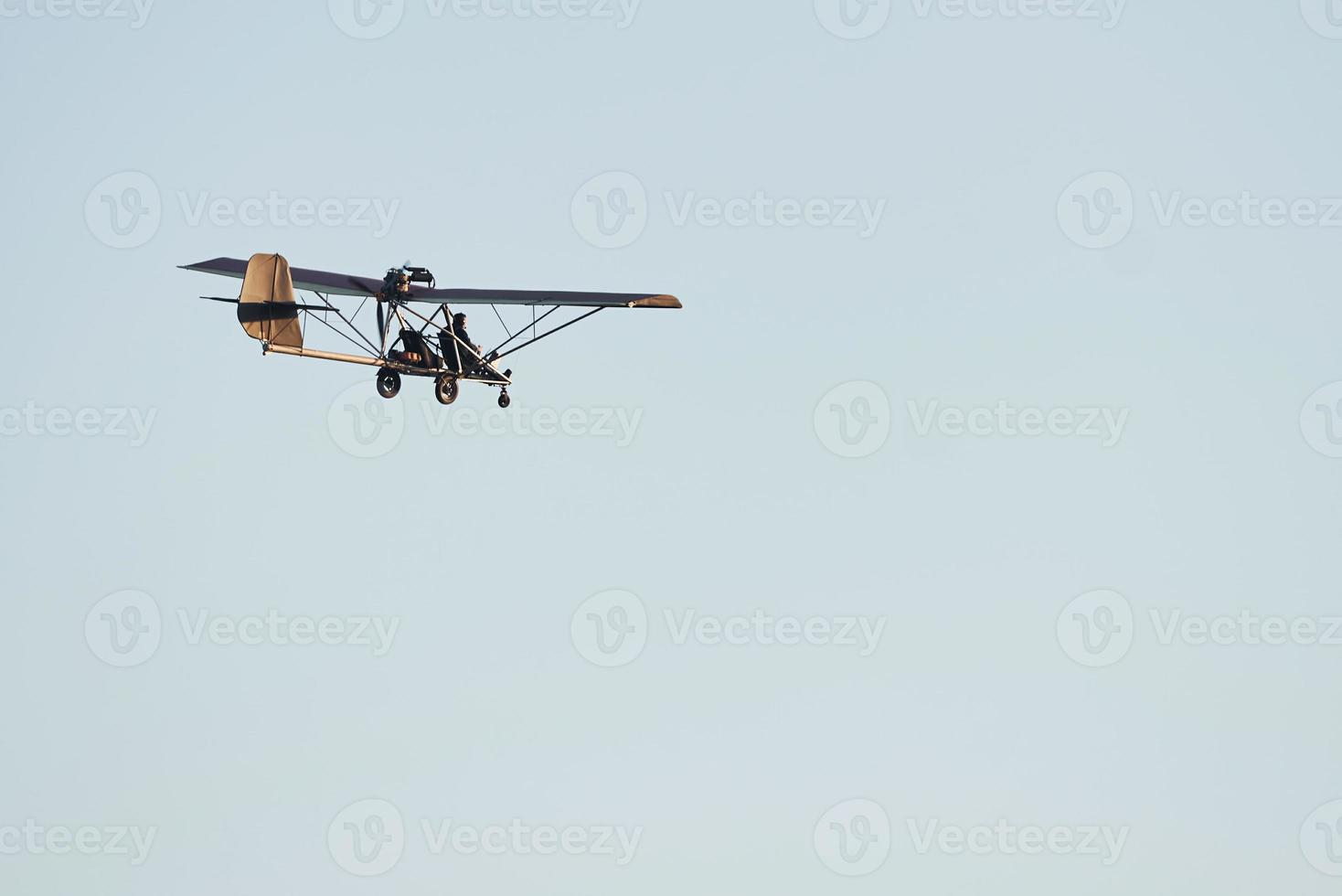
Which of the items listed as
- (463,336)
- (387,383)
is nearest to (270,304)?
(387,383)

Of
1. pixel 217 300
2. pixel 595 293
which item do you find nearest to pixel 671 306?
pixel 595 293

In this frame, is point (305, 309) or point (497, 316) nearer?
point (305, 309)

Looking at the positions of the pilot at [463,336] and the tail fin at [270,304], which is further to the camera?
the pilot at [463,336]

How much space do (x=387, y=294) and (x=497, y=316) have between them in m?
3.54

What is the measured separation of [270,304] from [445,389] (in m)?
6.53

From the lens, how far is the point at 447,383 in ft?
207

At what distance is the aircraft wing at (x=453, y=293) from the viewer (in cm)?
6266

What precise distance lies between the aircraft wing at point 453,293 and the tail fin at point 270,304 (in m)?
3.56

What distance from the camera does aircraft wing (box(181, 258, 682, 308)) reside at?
62.7m

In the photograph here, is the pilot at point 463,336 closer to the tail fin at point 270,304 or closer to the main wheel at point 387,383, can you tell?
the main wheel at point 387,383

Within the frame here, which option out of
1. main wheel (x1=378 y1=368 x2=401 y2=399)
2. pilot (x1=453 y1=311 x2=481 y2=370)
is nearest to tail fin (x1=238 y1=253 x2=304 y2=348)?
main wheel (x1=378 y1=368 x2=401 y2=399)

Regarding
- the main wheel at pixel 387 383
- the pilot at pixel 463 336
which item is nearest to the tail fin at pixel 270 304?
the main wheel at pixel 387 383

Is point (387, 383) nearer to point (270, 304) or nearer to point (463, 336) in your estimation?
point (463, 336)

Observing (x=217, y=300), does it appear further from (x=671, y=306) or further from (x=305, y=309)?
(x=671, y=306)
